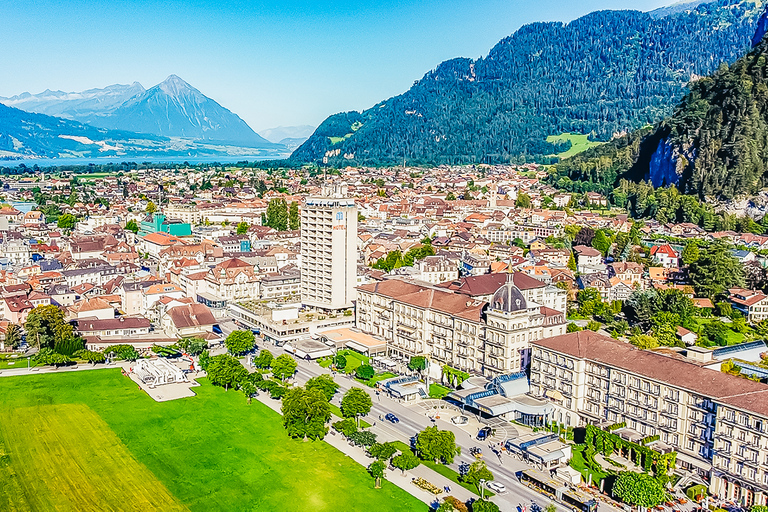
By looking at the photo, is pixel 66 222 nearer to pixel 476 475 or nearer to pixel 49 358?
pixel 49 358

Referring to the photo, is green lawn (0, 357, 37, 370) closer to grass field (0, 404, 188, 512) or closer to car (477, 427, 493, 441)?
grass field (0, 404, 188, 512)

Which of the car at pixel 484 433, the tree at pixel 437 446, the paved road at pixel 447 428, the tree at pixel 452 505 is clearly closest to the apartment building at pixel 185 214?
the paved road at pixel 447 428

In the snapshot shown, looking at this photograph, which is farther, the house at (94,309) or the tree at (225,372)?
the house at (94,309)

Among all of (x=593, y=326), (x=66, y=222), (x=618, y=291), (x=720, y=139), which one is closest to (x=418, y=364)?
(x=593, y=326)

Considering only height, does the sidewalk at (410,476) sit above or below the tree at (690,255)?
below

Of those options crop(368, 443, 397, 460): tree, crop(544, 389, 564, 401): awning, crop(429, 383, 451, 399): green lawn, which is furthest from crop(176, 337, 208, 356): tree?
crop(544, 389, 564, 401): awning

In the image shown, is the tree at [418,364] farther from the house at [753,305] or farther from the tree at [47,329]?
the house at [753,305]

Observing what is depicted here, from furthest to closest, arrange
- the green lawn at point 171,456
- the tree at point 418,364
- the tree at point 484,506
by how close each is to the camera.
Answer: the tree at point 418,364, the green lawn at point 171,456, the tree at point 484,506
